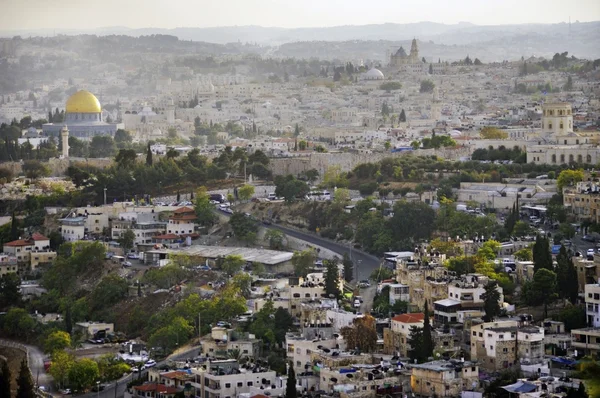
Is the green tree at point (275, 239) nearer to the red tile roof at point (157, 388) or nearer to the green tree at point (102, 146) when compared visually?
the red tile roof at point (157, 388)

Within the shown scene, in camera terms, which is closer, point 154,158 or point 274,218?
point 274,218

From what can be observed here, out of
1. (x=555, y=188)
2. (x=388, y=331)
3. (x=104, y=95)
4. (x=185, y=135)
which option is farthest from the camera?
(x=104, y=95)

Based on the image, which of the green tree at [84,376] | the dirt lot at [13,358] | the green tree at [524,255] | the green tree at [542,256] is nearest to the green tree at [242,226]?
the dirt lot at [13,358]

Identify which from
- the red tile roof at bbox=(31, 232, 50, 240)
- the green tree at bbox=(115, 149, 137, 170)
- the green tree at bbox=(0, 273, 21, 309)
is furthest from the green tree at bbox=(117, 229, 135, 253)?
the green tree at bbox=(115, 149, 137, 170)

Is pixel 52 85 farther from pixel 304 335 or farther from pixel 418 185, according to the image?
pixel 304 335

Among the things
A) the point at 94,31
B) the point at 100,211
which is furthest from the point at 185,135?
the point at 94,31

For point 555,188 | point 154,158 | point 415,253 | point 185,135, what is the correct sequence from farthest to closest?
point 185,135, point 154,158, point 555,188, point 415,253

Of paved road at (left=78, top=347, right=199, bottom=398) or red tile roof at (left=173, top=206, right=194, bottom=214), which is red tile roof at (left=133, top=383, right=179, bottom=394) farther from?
red tile roof at (left=173, top=206, right=194, bottom=214)
